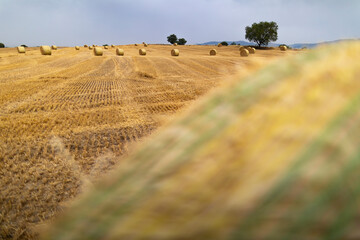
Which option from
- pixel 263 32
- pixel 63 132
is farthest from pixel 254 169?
pixel 263 32

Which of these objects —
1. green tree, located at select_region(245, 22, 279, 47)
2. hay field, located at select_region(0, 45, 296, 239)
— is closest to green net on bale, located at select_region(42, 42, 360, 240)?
hay field, located at select_region(0, 45, 296, 239)

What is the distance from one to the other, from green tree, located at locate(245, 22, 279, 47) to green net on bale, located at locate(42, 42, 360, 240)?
192 ft

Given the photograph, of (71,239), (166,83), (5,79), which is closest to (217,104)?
(71,239)

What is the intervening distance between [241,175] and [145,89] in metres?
9.35

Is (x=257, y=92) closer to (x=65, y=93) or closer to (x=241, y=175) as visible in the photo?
(x=241, y=175)

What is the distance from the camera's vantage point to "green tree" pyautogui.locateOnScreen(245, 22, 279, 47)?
5300cm

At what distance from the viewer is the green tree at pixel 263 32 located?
174ft

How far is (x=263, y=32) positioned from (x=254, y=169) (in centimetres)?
5948

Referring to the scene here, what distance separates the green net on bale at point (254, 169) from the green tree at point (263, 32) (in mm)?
58447

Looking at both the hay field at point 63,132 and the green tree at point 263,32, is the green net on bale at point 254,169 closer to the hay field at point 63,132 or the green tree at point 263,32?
the hay field at point 63,132

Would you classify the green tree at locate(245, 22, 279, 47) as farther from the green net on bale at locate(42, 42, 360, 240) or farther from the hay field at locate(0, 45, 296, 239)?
the green net on bale at locate(42, 42, 360, 240)

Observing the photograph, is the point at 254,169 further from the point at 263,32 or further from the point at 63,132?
the point at 263,32

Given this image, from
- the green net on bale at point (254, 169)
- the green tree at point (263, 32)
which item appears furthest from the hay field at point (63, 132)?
the green tree at point (263, 32)

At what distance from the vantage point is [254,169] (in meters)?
0.77
